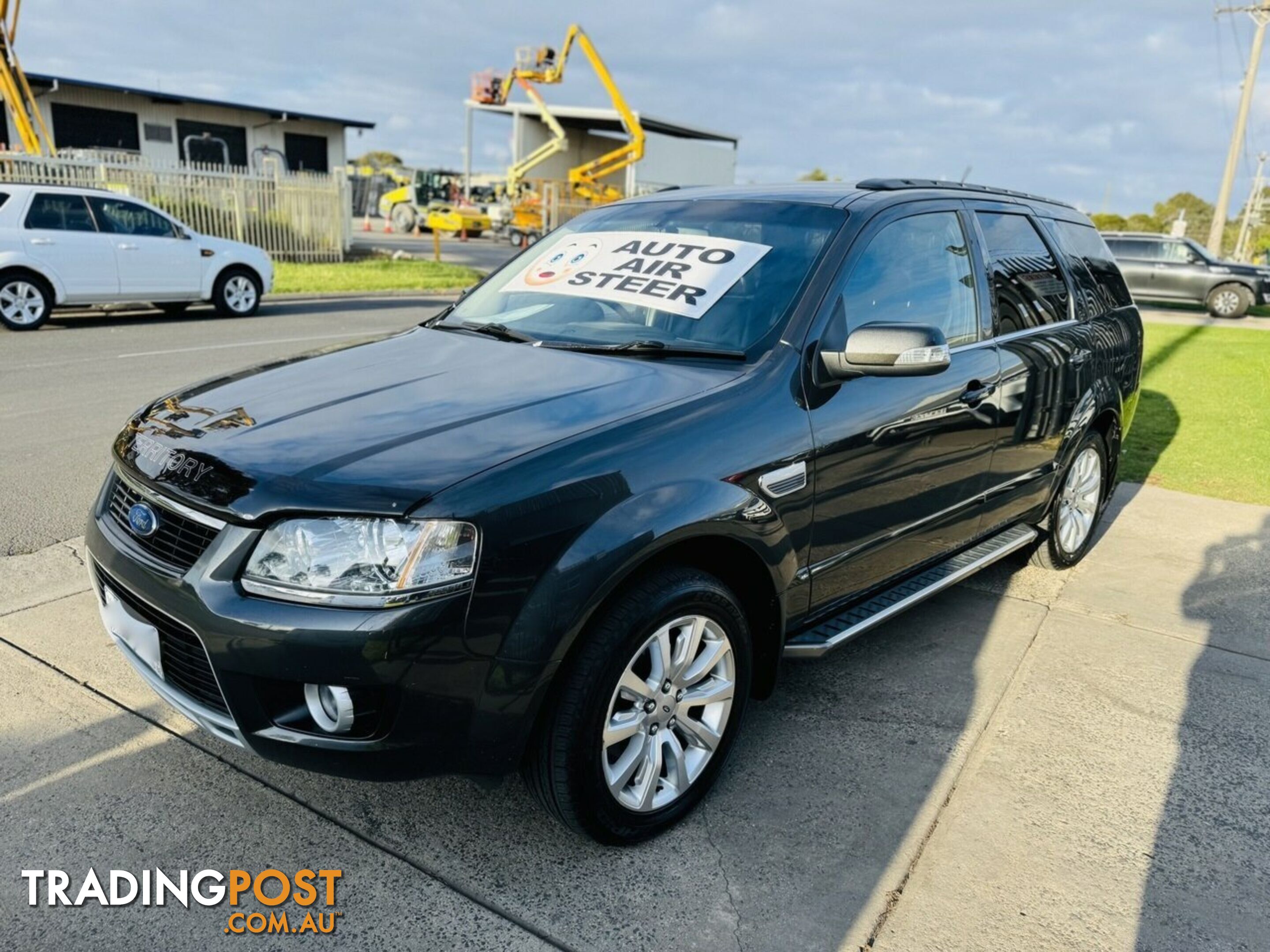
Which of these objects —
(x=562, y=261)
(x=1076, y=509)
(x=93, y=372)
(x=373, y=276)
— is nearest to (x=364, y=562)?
(x=562, y=261)

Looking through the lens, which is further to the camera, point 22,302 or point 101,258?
point 101,258

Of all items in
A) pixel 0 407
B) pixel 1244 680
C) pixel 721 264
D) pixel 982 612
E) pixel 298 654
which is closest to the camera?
pixel 298 654

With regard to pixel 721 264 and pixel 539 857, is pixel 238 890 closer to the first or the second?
pixel 539 857

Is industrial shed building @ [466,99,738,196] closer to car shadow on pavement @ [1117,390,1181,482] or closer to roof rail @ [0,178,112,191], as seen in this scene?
roof rail @ [0,178,112,191]

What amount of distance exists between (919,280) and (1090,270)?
196cm

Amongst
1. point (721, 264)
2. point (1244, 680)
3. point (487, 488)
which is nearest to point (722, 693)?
point (487, 488)

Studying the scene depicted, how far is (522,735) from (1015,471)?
2.77 meters

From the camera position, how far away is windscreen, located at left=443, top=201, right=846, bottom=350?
3.21 m

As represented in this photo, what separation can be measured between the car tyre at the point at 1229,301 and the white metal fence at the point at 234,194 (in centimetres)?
1980

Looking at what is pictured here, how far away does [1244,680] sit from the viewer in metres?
3.90

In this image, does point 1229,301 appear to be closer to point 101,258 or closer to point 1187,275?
point 1187,275

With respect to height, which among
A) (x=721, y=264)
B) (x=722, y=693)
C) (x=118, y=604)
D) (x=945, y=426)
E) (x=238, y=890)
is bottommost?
(x=238, y=890)

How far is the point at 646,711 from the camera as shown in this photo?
2617 millimetres

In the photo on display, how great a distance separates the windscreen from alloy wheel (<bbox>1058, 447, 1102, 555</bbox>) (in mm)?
2288
